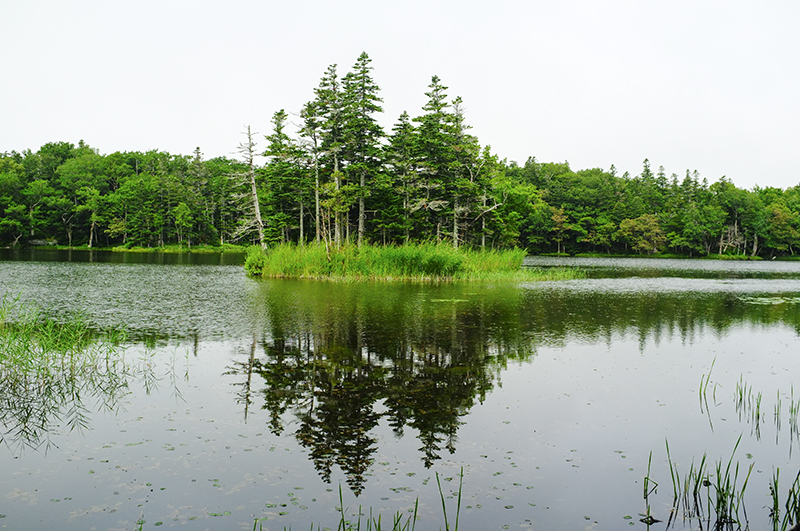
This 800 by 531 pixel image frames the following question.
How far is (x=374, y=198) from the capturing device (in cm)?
3441

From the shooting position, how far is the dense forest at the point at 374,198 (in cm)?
3266

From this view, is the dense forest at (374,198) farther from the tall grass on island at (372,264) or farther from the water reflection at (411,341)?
the water reflection at (411,341)

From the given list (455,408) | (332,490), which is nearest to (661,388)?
(455,408)

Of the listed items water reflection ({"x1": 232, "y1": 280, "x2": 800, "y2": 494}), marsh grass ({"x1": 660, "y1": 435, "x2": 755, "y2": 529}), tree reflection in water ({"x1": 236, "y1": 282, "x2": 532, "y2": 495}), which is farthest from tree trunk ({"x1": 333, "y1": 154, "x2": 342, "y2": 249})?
marsh grass ({"x1": 660, "y1": 435, "x2": 755, "y2": 529})

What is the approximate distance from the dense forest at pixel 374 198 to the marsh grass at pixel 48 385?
2111cm

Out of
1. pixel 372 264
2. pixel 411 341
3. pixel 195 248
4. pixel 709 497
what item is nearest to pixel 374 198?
pixel 372 264

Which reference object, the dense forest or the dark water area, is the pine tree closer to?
the dense forest

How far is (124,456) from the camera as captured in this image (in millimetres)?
4934

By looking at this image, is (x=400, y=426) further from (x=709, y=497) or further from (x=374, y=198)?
(x=374, y=198)

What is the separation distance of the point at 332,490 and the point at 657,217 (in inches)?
3506

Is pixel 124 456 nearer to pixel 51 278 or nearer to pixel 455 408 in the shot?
pixel 455 408

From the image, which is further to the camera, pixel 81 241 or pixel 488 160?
pixel 81 241

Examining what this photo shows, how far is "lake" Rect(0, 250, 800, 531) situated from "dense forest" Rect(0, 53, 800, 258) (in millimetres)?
20242

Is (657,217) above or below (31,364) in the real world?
above
